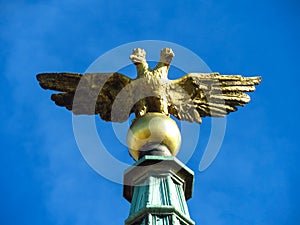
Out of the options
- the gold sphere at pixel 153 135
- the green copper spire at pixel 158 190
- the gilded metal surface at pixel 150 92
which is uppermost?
the gilded metal surface at pixel 150 92

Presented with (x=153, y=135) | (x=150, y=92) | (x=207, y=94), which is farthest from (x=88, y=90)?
(x=153, y=135)

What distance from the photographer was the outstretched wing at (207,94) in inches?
777

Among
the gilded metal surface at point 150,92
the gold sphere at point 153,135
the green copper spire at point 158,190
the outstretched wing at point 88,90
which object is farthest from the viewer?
the outstretched wing at point 88,90

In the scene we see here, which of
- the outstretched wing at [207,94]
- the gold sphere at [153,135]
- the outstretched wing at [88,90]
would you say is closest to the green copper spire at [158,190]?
the gold sphere at [153,135]

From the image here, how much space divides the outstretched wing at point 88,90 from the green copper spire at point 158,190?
8.55ft

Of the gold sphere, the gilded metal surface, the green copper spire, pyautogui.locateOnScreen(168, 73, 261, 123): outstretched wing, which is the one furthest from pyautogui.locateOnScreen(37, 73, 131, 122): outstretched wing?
the green copper spire

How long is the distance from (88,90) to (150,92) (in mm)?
1478

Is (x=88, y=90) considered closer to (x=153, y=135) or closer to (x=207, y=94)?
(x=207, y=94)

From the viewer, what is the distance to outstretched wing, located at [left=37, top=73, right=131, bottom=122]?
19.7 m

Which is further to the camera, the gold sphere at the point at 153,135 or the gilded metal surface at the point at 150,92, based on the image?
the gilded metal surface at the point at 150,92

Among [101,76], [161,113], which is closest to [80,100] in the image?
[101,76]

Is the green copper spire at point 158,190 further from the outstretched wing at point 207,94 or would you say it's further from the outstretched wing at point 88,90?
the outstretched wing at point 88,90

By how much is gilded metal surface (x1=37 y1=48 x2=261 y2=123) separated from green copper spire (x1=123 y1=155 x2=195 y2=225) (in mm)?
2086

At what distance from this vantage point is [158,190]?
16422mm
